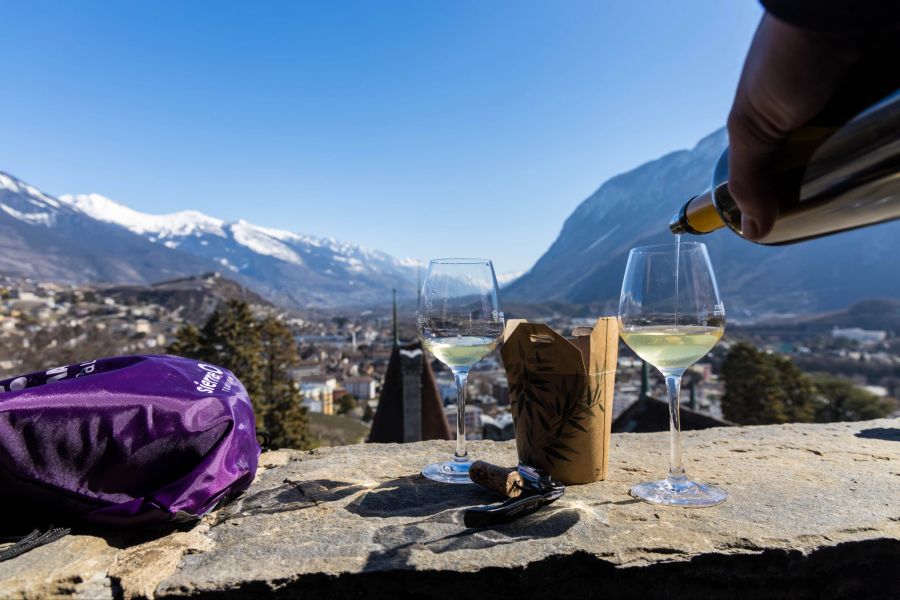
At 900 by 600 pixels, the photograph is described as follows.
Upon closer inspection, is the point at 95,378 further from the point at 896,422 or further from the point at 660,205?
the point at 660,205

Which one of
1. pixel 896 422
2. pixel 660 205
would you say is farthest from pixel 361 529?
pixel 660 205

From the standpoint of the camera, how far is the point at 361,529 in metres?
1.35

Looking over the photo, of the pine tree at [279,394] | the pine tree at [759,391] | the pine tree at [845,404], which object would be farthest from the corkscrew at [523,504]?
the pine tree at [845,404]

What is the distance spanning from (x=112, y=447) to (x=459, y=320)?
41.7 inches

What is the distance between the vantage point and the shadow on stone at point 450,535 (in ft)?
3.90

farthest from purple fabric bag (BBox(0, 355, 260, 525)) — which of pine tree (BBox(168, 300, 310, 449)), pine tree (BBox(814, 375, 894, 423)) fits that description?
pine tree (BBox(814, 375, 894, 423))

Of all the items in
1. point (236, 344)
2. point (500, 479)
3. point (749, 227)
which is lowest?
point (236, 344)

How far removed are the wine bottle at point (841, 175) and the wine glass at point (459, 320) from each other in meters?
0.92

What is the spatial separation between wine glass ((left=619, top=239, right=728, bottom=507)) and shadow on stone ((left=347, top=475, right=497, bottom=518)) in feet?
1.68

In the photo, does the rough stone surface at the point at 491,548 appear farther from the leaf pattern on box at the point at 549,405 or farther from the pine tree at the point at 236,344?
the pine tree at the point at 236,344

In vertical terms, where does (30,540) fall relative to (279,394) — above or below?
above

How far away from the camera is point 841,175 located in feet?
2.79

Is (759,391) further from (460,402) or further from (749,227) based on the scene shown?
(749,227)

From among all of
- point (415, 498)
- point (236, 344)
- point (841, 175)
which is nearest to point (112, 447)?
point (415, 498)
